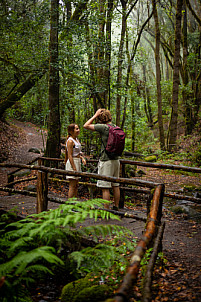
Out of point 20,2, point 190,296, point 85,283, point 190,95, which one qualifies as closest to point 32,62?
point 20,2

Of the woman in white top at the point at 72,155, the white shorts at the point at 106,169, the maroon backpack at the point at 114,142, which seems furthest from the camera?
the woman in white top at the point at 72,155

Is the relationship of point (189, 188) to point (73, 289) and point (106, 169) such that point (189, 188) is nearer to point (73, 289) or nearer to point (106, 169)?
point (106, 169)

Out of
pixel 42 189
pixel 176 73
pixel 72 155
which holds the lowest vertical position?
pixel 42 189

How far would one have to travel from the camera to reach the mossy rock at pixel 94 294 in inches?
102

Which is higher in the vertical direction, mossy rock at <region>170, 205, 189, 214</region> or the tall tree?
the tall tree

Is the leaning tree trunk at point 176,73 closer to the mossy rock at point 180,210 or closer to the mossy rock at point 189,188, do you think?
the mossy rock at point 189,188

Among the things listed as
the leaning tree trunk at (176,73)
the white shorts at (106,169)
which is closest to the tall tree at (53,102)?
the white shorts at (106,169)

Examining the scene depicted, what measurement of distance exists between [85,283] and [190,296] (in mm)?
1189

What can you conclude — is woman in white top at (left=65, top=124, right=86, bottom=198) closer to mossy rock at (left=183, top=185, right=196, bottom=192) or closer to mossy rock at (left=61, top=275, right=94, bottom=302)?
mossy rock at (left=61, top=275, right=94, bottom=302)

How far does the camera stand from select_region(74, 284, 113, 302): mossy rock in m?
2.60

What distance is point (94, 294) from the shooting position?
8.57 feet

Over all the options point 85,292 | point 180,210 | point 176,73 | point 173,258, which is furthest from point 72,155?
point 176,73

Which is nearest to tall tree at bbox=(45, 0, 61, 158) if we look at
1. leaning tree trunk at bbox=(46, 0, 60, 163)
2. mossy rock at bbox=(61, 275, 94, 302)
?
leaning tree trunk at bbox=(46, 0, 60, 163)

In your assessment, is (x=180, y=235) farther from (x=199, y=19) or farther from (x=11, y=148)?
(x=199, y=19)
